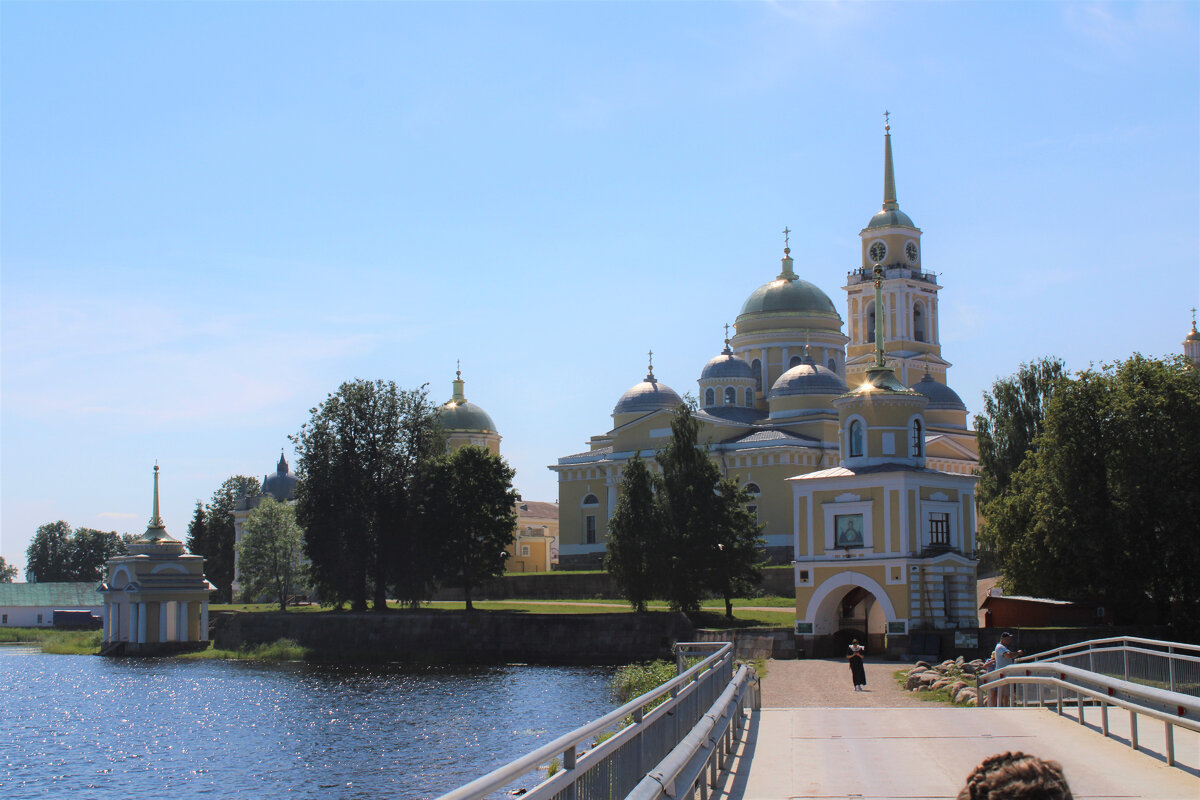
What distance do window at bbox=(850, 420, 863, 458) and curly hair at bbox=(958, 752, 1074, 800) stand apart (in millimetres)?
42659

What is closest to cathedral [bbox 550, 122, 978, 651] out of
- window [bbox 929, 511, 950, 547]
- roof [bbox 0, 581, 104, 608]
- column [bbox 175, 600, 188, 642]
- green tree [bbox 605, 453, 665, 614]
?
window [bbox 929, 511, 950, 547]

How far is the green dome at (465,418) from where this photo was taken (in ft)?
349

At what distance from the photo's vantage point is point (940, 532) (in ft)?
149

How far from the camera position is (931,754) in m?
15.8

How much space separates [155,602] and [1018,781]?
72.7 meters

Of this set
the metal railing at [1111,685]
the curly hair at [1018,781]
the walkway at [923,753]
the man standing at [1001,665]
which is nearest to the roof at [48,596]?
the man standing at [1001,665]

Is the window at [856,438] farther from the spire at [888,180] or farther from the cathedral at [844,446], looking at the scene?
the spire at [888,180]

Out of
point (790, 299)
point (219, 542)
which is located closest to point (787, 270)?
point (790, 299)

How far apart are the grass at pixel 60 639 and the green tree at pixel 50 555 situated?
49.2 meters

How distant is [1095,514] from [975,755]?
34348 millimetres

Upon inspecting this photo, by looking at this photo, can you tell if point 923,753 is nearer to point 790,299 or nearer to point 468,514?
point 468,514

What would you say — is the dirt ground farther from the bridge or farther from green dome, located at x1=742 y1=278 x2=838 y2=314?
green dome, located at x1=742 y1=278 x2=838 y2=314

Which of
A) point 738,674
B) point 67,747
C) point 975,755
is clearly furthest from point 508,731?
point 975,755

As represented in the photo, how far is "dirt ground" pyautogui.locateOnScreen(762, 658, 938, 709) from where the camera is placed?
29.7 meters
